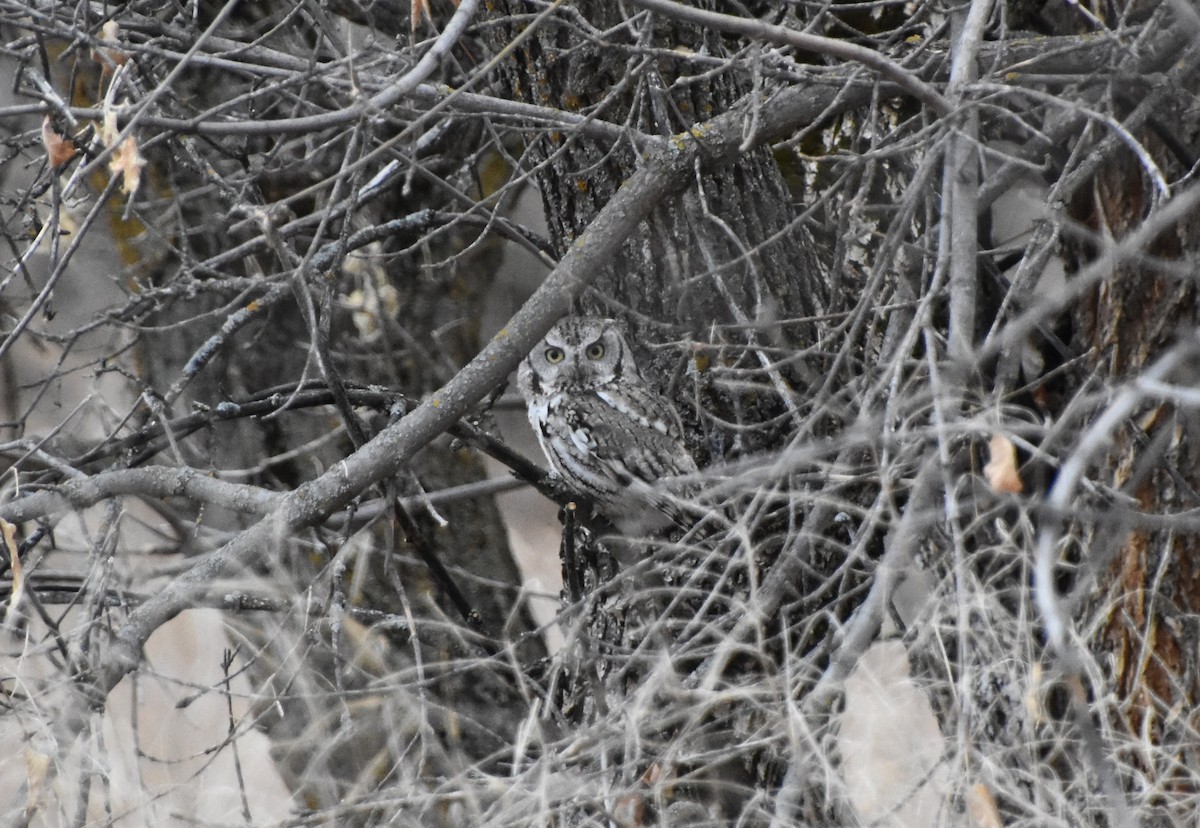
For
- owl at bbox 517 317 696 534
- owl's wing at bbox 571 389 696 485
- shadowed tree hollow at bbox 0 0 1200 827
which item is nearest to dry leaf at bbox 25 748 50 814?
shadowed tree hollow at bbox 0 0 1200 827

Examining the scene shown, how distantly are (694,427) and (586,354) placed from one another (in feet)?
2.07

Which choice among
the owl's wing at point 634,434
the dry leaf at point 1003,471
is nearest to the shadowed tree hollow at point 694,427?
the dry leaf at point 1003,471

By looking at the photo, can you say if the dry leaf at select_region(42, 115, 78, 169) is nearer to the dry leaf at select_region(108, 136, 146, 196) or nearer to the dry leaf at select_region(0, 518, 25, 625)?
the dry leaf at select_region(108, 136, 146, 196)

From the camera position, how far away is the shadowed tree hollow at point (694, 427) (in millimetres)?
2146

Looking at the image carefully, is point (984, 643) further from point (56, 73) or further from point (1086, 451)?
point (56, 73)

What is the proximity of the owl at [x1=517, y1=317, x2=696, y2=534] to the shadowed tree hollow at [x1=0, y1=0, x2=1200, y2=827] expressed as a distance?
141mm

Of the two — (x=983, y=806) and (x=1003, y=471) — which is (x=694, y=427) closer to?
(x=983, y=806)

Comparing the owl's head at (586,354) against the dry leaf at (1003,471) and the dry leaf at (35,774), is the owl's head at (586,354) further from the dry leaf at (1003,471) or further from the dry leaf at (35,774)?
the dry leaf at (1003,471)

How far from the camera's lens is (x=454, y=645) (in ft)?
12.5

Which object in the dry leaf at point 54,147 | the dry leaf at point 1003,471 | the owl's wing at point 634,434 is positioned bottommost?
the dry leaf at point 1003,471

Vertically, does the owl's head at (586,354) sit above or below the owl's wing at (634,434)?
above

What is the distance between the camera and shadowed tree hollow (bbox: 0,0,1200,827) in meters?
2.15

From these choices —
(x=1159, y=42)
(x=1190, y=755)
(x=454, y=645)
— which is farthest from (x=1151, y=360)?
(x=454, y=645)

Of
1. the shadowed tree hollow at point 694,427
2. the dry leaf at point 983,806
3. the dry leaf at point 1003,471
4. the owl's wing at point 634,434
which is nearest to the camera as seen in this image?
the dry leaf at point 1003,471
